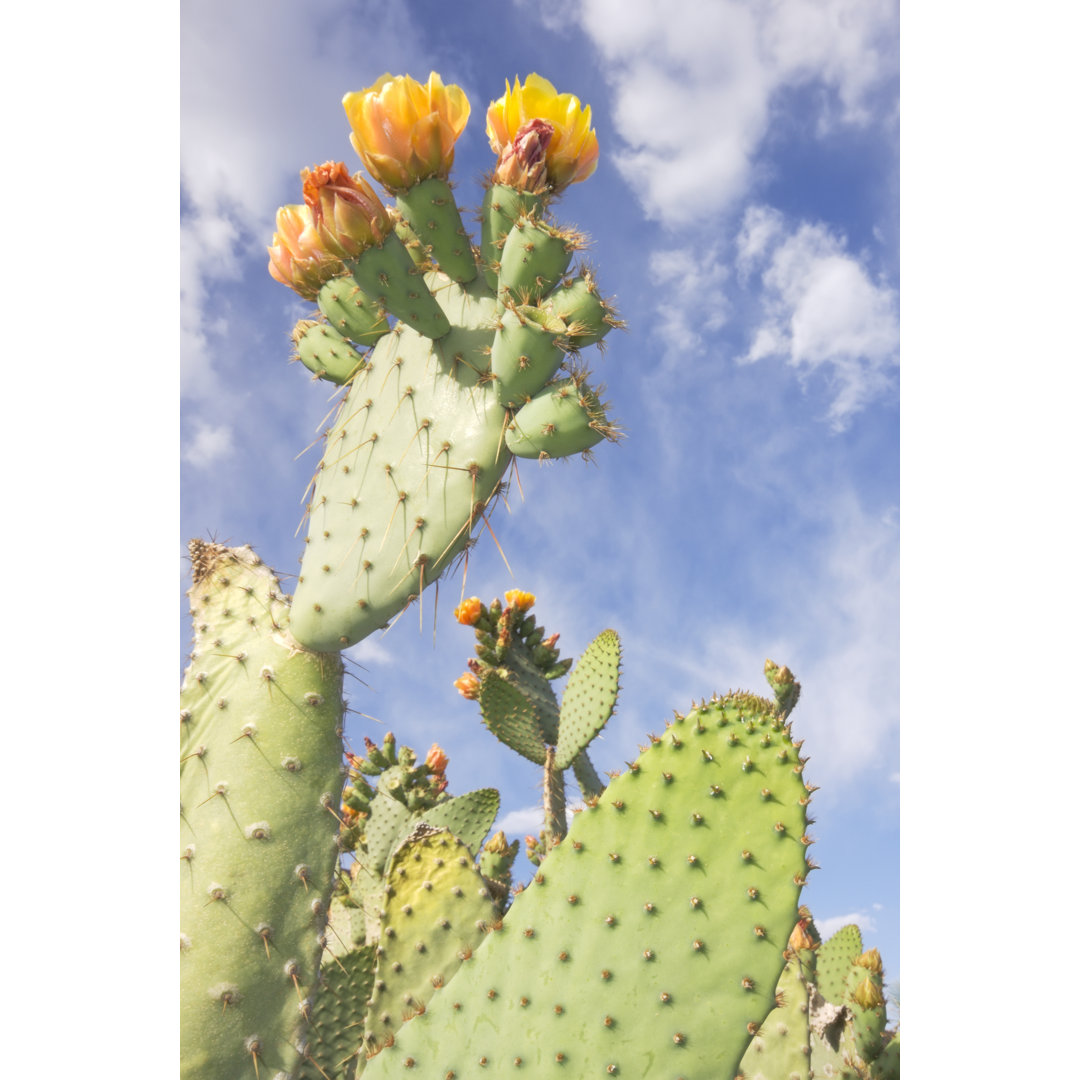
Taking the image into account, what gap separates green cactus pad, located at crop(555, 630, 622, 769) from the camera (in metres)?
1.81

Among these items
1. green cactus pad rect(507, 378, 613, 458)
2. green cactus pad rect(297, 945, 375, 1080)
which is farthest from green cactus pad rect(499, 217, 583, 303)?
green cactus pad rect(297, 945, 375, 1080)

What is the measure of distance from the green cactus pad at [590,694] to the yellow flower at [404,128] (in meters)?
1.09

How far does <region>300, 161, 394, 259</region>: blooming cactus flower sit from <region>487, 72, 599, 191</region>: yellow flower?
0.60 feet

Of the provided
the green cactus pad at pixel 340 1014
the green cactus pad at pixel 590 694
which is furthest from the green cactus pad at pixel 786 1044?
the green cactus pad at pixel 340 1014

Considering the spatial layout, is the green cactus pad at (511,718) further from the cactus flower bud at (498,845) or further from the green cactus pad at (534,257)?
the green cactus pad at (534,257)

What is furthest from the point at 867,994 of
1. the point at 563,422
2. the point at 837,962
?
the point at 563,422

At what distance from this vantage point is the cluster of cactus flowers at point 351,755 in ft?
3.16

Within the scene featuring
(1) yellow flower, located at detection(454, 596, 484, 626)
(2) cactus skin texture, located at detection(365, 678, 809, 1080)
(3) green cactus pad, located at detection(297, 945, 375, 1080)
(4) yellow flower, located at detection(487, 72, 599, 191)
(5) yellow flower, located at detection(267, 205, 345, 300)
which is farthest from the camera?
(1) yellow flower, located at detection(454, 596, 484, 626)

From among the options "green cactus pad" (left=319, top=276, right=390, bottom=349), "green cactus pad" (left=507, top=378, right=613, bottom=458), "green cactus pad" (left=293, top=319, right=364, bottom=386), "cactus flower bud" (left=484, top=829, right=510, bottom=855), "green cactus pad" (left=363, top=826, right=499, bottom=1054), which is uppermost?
"green cactus pad" (left=293, top=319, right=364, bottom=386)

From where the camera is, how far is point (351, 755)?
1310 mm

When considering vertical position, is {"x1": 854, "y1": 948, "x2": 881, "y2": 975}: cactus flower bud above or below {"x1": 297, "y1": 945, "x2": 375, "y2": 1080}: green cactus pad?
above

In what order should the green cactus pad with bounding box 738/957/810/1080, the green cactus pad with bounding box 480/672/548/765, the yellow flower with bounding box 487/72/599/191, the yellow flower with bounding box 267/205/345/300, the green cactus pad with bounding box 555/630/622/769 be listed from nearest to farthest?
the yellow flower with bounding box 487/72/599/191 → the yellow flower with bounding box 267/205/345/300 → the green cactus pad with bounding box 738/957/810/1080 → the green cactus pad with bounding box 555/630/622/769 → the green cactus pad with bounding box 480/672/548/765

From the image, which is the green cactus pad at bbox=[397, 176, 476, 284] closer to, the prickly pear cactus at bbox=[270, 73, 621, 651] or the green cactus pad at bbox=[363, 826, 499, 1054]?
the prickly pear cactus at bbox=[270, 73, 621, 651]
